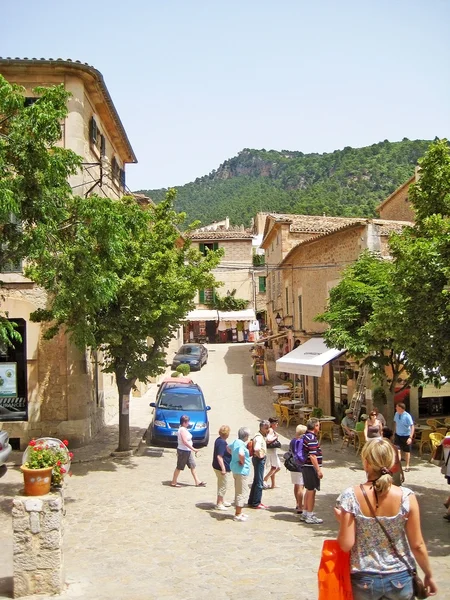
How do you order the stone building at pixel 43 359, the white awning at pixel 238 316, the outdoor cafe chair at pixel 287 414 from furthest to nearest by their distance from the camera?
1. the white awning at pixel 238 316
2. the outdoor cafe chair at pixel 287 414
3. the stone building at pixel 43 359

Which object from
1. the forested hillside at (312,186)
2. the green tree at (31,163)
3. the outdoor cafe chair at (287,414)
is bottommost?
the outdoor cafe chair at (287,414)

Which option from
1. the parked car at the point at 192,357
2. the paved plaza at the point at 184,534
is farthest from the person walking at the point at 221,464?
the parked car at the point at 192,357

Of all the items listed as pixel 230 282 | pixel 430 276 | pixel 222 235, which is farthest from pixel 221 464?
pixel 230 282

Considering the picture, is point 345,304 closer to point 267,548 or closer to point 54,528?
point 267,548

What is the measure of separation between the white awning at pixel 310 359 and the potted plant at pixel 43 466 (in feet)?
38.2

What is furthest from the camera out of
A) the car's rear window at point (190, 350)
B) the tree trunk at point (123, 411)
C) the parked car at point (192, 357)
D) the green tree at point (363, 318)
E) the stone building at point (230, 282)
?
the stone building at point (230, 282)

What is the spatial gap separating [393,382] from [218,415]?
30.3ft

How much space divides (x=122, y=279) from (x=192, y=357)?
66.7ft

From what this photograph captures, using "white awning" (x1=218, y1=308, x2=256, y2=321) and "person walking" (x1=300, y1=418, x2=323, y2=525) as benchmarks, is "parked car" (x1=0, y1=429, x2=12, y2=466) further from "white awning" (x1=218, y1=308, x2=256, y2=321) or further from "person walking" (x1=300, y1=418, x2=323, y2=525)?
"white awning" (x1=218, y1=308, x2=256, y2=321)

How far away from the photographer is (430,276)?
9.48m

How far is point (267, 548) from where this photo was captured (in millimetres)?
8820

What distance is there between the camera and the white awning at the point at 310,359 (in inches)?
757

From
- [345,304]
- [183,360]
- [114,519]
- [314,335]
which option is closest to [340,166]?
[183,360]

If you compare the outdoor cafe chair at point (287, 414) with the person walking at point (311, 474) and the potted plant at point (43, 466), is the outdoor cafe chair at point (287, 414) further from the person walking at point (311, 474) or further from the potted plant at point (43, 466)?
the potted plant at point (43, 466)
